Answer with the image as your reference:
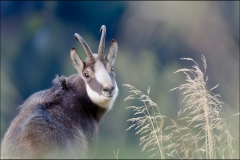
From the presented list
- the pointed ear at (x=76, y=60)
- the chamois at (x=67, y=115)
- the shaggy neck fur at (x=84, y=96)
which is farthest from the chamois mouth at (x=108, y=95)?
the pointed ear at (x=76, y=60)

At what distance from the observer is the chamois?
5879mm

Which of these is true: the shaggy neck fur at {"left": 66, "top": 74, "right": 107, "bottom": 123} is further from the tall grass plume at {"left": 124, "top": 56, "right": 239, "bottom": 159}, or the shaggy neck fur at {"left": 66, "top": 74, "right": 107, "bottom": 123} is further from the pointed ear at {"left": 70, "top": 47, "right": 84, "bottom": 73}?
the tall grass plume at {"left": 124, "top": 56, "right": 239, "bottom": 159}

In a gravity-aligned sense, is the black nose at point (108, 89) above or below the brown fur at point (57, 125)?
above

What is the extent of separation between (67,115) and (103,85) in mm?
799

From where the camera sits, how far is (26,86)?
15180 mm

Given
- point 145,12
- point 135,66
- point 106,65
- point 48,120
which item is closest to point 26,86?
point 135,66

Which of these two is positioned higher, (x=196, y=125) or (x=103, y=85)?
(x=103, y=85)

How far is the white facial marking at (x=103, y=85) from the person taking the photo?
24.3ft

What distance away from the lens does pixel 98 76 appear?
24.7 ft

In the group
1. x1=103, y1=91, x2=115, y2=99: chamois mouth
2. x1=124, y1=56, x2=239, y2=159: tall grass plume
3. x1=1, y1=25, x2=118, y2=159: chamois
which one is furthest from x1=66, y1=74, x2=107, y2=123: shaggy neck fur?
x1=124, y1=56, x2=239, y2=159: tall grass plume

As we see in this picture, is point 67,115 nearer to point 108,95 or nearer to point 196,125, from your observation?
point 108,95

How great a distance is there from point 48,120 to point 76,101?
3.72ft

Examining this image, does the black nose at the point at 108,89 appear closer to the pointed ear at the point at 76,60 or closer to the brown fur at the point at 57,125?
the brown fur at the point at 57,125

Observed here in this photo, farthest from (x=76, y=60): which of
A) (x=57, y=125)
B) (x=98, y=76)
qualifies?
(x=57, y=125)
